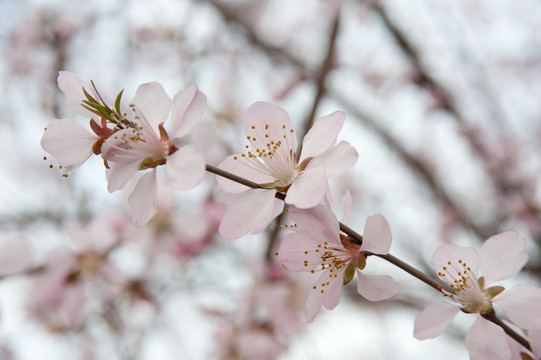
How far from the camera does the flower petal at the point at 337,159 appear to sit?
0.59m

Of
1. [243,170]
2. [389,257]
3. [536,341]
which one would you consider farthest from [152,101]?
[536,341]

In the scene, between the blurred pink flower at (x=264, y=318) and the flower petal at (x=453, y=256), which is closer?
the flower petal at (x=453, y=256)

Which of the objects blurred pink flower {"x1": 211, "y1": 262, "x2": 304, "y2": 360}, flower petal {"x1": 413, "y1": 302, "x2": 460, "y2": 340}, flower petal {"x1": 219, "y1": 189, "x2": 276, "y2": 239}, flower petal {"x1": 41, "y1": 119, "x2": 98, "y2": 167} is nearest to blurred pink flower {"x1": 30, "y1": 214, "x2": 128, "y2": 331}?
blurred pink flower {"x1": 211, "y1": 262, "x2": 304, "y2": 360}

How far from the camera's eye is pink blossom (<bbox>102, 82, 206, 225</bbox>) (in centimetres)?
60

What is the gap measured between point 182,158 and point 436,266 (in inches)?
16.1

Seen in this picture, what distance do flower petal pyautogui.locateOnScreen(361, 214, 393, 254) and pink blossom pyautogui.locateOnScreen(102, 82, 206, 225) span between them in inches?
9.5

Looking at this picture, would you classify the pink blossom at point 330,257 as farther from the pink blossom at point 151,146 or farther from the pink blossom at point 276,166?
the pink blossom at point 151,146

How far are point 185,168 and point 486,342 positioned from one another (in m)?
0.47

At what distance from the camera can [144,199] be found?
0.62 meters

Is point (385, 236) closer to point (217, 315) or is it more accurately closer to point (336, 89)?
point (217, 315)

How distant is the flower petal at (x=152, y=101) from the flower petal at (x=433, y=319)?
0.47 metres

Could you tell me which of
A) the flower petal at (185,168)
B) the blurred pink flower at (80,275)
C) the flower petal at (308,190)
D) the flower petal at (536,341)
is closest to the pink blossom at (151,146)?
the flower petal at (185,168)

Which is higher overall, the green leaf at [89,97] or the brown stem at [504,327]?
the green leaf at [89,97]

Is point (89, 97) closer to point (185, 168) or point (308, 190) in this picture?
point (185, 168)
